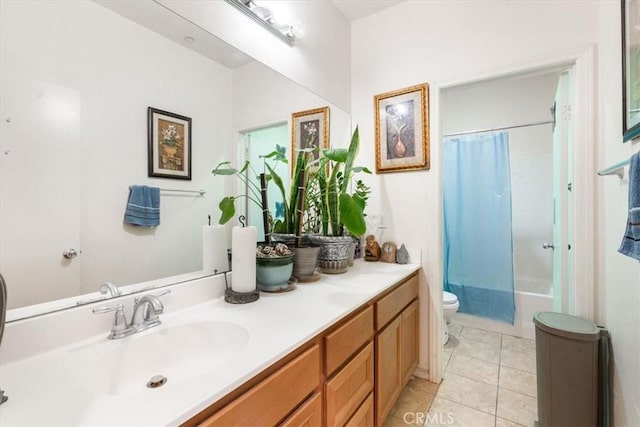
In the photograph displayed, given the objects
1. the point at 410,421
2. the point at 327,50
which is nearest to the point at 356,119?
the point at 327,50

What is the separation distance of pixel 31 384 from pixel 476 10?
251 centimetres

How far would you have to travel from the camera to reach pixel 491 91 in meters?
2.99

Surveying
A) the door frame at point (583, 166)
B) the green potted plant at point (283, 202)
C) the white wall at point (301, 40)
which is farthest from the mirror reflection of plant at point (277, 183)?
the door frame at point (583, 166)

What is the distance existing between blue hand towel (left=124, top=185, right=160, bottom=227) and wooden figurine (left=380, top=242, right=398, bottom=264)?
1.41m

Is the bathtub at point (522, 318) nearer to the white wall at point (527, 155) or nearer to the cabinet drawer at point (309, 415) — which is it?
the white wall at point (527, 155)

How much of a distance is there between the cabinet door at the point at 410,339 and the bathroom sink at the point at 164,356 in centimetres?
109

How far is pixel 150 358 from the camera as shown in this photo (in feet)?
2.70

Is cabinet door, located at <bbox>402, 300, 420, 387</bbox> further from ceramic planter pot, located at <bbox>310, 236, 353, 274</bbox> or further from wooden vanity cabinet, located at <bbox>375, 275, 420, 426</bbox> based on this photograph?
ceramic planter pot, located at <bbox>310, 236, 353, 274</bbox>

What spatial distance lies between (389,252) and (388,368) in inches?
29.1

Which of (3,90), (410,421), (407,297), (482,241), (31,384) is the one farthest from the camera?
(482,241)

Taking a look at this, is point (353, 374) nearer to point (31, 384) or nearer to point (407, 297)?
point (407, 297)

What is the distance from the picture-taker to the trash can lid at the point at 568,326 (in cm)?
125

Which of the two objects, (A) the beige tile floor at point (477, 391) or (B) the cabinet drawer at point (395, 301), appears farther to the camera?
(A) the beige tile floor at point (477, 391)

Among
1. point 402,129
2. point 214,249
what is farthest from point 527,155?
point 214,249
